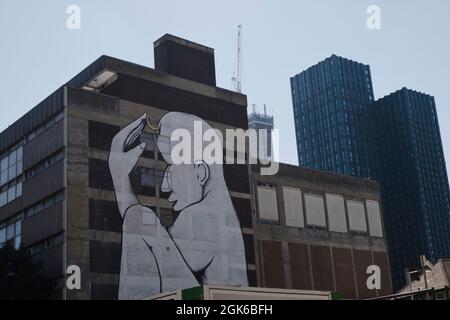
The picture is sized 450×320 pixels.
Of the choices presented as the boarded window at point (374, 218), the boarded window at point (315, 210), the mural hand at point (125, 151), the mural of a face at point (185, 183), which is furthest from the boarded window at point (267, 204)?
the mural hand at point (125, 151)

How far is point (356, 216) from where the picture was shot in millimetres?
86625

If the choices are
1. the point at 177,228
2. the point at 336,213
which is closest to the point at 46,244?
the point at 177,228

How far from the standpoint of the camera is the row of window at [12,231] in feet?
220

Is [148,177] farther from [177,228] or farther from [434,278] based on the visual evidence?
[434,278]

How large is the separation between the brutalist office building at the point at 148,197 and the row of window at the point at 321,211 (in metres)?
0.18

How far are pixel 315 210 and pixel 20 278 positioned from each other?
120 feet

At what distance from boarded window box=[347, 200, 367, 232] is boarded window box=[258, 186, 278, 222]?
39.6ft

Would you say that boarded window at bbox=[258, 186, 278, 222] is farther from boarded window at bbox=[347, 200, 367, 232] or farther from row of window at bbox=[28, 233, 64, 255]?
row of window at bbox=[28, 233, 64, 255]

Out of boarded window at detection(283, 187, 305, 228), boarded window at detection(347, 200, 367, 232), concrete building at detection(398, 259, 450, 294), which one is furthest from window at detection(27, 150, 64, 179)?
concrete building at detection(398, 259, 450, 294)

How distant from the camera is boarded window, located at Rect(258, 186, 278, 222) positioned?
7694 centimetres

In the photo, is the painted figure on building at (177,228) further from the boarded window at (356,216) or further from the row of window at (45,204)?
the boarded window at (356,216)
